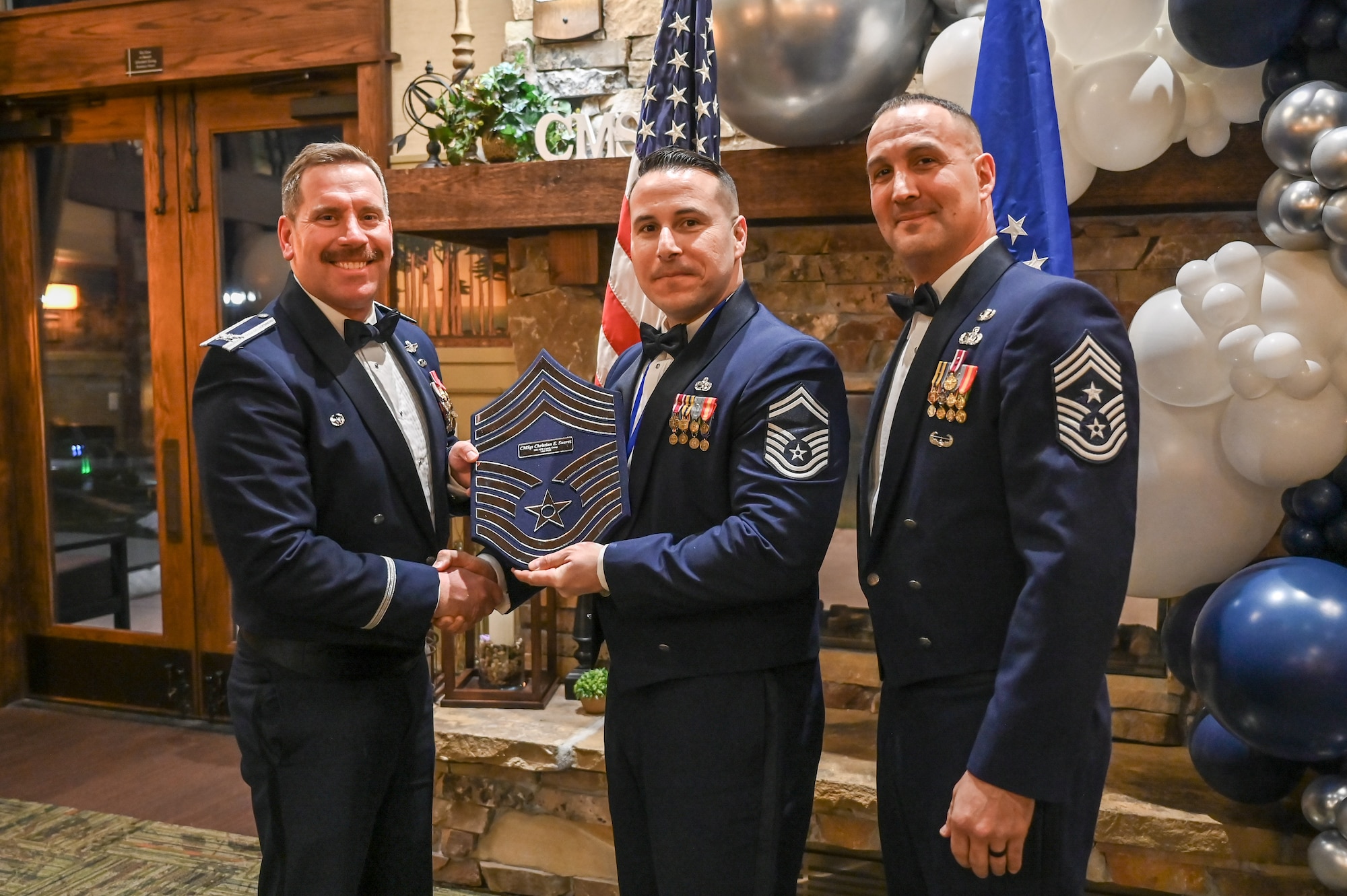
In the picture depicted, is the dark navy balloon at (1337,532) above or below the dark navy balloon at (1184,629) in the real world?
above

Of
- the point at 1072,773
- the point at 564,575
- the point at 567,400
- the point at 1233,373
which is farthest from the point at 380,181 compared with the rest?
the point at 1233,373

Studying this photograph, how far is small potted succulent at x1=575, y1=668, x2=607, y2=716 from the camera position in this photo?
301 centimetres

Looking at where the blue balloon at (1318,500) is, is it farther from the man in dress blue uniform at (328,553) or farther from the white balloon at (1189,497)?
the man in dress blue uniform at (328,553)

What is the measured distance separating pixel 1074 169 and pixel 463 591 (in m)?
1.69

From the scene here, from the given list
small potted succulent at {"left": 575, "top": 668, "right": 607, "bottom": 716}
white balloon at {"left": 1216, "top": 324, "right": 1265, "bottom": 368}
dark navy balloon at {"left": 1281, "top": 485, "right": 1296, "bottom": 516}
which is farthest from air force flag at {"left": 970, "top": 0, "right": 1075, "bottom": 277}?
small potted succulent at {"left": 575, "top": 668, "right": 607, "bottom": 716}

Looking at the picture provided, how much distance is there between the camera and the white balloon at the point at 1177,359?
7.30 feet

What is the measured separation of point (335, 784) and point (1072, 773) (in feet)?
3.75

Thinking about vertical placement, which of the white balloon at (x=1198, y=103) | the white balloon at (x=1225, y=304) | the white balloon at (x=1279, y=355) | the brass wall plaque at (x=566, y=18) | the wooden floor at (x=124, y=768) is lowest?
the wooden floor at (x=124, y=768)

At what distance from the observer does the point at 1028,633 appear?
132 cm

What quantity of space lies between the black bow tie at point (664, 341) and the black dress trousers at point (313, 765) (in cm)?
73

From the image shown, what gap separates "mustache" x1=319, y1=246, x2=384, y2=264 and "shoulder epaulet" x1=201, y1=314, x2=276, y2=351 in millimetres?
143

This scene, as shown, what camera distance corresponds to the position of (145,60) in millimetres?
3949

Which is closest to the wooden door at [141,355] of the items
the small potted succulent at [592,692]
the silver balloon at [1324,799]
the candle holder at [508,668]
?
the candle holder at [508,668]

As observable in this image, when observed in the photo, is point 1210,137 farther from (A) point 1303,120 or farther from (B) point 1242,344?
(B) point 1242,344
